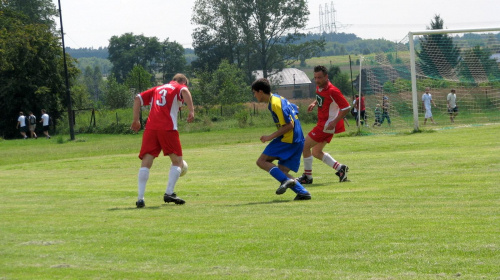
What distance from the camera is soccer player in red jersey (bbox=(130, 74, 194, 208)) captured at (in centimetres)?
964

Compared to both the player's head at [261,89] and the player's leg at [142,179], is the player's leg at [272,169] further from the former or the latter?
the player's leg at [142,179]

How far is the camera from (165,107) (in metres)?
9.71

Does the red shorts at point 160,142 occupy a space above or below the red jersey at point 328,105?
below

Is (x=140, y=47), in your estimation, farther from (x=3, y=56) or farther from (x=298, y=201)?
(x=298, y=201)

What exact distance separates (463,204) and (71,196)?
20.2ft

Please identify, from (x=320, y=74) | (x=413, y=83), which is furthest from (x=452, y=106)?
(x=320, y=74)

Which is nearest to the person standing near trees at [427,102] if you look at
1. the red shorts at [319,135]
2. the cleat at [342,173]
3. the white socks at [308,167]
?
the red shorts at [319,135]

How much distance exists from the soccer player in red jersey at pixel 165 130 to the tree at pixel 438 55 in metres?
20.0

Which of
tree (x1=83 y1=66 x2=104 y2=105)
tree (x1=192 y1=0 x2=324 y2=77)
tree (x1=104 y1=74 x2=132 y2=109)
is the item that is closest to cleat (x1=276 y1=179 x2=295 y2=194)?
tree (x1=104 y1=74 x2=132 y2=109)

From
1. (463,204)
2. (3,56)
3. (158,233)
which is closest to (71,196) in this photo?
(158,233)

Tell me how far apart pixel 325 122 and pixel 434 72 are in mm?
17594

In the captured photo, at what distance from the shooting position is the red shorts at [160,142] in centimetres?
966

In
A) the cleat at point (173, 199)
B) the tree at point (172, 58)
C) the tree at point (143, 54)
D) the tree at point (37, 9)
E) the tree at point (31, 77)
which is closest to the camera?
the cleat at point (173, 199)

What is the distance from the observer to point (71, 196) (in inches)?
439
